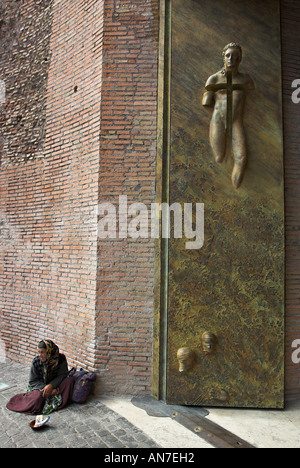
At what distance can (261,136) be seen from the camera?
4.05m

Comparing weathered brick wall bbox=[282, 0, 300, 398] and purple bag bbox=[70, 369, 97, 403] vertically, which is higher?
weathered brick wall bbox=[282, 0, 300, 398]

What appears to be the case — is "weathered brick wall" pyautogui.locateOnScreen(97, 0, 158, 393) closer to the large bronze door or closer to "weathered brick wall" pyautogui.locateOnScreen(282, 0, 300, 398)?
the large bronze door

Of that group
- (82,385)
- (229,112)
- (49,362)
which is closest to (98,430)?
(82,385)

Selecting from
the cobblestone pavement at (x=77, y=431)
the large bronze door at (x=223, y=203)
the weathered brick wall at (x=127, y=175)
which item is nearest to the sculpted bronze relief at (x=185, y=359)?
the large bronze door at (x=223, y=203)

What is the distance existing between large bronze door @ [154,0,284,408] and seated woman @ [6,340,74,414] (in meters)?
1.11

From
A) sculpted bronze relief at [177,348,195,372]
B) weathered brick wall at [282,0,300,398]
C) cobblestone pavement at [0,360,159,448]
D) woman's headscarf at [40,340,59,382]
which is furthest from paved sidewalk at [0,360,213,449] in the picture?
weathered brick wall at [282,0,300,398]

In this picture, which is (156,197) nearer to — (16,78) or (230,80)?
(230,80)

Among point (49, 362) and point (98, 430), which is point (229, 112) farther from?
point (98, 430)

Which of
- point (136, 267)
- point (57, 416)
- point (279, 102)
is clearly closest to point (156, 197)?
point (136, 267)

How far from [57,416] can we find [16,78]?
5516mm

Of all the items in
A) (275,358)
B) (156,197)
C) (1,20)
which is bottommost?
(275,358)

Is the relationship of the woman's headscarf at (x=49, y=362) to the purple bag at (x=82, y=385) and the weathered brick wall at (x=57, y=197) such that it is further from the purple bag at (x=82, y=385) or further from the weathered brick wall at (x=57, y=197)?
the weathered brick wall at (x=57, y=197)

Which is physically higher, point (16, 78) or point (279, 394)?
point (16, 78)

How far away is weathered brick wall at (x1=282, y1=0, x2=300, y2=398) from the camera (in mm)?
4133
